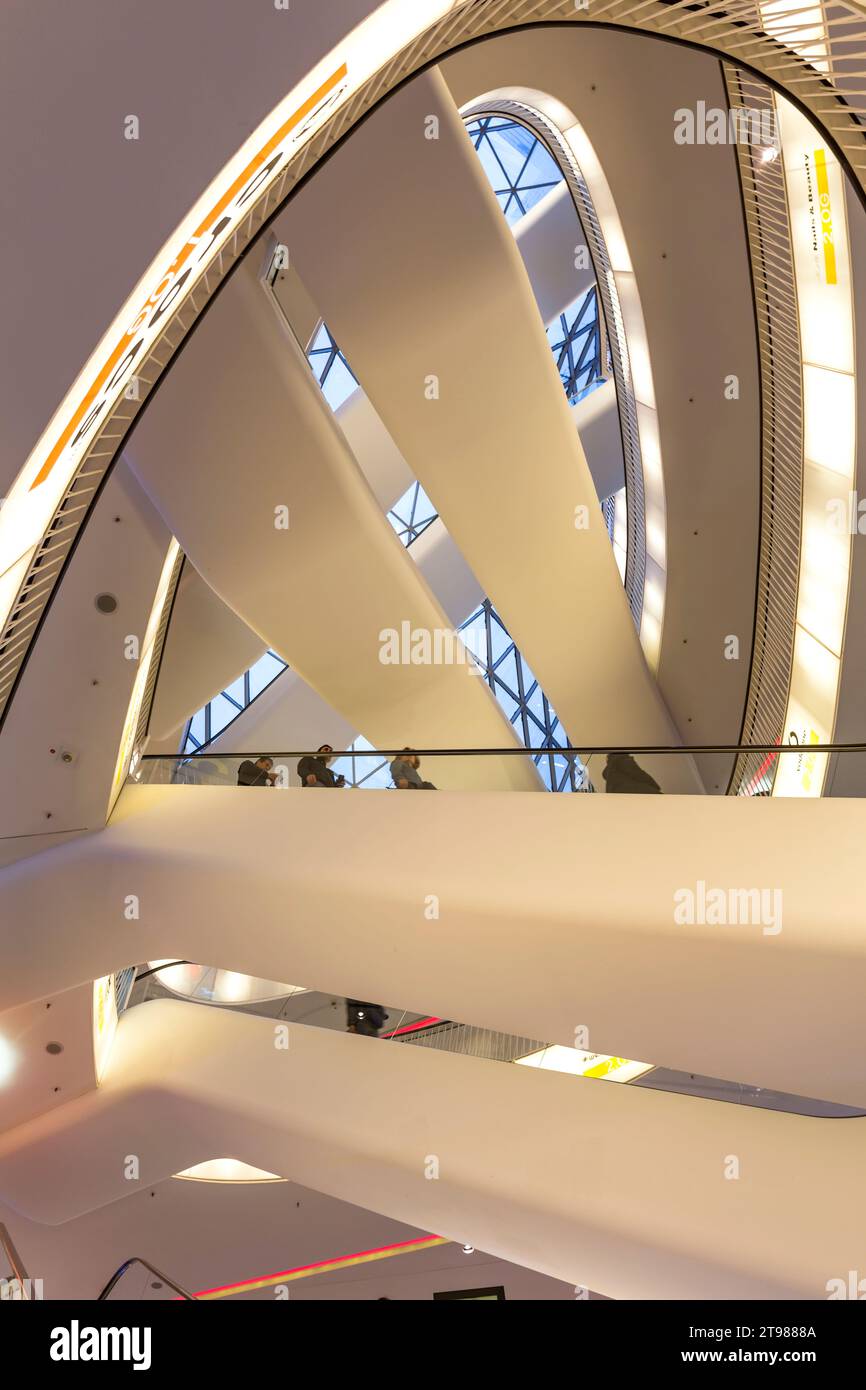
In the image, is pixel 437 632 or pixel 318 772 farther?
pixel 437 632

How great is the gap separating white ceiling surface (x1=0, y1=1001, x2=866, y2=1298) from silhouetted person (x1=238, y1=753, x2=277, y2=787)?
3.01m

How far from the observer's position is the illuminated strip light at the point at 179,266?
274cm

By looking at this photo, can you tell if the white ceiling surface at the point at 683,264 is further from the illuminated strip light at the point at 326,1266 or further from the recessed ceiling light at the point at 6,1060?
the illuminated strip light at the point at 326,1266

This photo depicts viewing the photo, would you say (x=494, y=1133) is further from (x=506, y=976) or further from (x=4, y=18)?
(x=4, y=18)

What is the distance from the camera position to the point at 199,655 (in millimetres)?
14766

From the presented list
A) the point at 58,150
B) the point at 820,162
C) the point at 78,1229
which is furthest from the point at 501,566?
the point at 78,1229

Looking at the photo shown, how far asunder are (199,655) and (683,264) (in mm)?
8634

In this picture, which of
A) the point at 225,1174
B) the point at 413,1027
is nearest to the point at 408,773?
the point at 413,1027

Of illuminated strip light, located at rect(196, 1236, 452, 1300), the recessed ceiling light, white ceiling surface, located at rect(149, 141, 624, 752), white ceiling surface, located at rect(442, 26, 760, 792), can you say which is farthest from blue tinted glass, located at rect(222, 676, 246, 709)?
the recessed ceiling light

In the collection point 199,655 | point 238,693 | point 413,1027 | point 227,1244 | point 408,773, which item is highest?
point 238,693

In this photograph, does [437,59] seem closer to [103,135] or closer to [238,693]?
[103,135]

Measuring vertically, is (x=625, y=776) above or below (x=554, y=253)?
below

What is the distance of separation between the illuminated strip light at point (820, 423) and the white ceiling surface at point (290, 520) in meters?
3.10

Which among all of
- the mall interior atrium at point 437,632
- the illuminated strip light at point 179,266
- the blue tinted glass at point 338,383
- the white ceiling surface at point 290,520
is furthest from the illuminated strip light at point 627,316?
the blue tinted glass at point 338,383
